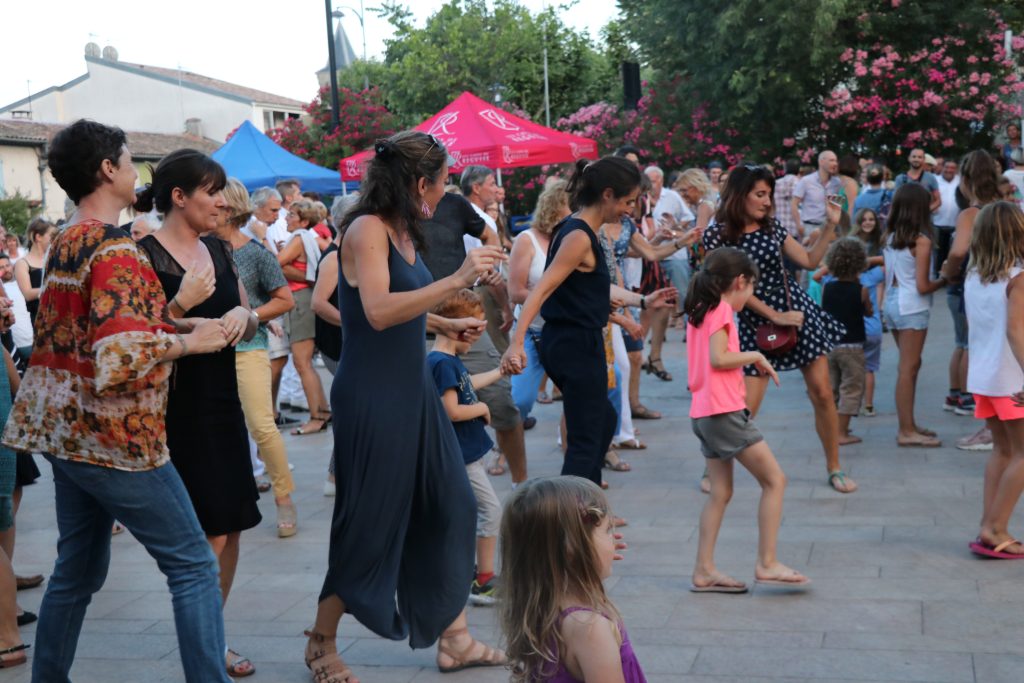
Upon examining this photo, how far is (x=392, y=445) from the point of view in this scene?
13.5 feet

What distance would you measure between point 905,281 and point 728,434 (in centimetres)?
365

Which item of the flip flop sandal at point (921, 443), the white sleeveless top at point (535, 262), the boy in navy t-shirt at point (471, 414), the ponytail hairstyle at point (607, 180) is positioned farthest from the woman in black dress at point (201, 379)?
the flip flop sandal at point (921, 443)

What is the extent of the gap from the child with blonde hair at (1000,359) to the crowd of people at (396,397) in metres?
0.01

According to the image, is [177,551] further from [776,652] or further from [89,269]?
[776,652]

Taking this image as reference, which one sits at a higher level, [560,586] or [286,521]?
[560,586]

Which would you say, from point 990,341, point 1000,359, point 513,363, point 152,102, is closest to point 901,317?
point 990,341

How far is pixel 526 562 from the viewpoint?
107 inches

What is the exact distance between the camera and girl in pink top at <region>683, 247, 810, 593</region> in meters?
5.19

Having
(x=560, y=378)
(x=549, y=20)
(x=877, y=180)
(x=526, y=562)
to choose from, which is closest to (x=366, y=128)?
(x=549, y=20)

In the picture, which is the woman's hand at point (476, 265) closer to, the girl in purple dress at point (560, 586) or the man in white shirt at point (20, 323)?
the girl in purple dress at point (560, 586)

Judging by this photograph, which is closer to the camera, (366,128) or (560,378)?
(560,378)

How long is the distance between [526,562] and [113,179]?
193 cm

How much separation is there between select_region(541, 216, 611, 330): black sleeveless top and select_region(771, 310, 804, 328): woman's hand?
60.0 inches

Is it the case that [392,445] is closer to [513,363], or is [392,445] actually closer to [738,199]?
[513,363]
